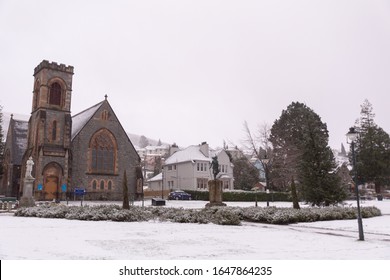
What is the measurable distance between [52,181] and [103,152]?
887 centimetres

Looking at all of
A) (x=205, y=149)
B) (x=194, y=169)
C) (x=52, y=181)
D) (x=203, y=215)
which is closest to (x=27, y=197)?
(x=203, y=215)

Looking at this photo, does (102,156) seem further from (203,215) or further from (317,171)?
(203,215)

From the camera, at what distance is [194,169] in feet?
212

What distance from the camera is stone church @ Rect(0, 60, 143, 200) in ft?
154

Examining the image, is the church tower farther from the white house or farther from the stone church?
the white house

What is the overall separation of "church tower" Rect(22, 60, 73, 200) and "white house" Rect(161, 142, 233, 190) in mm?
23939

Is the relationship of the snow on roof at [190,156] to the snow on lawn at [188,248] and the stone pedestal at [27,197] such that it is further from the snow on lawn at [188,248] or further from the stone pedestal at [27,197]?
the snow on lawn at [188,248]

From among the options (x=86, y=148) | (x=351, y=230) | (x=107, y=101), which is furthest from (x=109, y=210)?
(x=107, y=101)

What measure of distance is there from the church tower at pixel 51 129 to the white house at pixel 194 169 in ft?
78.5

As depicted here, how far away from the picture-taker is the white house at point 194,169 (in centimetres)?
6506

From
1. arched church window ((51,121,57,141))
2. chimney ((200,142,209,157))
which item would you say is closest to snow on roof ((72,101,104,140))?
arched church window ((51,121,57,141))

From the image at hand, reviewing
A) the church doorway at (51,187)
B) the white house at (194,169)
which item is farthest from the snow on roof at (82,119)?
the white house at (194,169)
